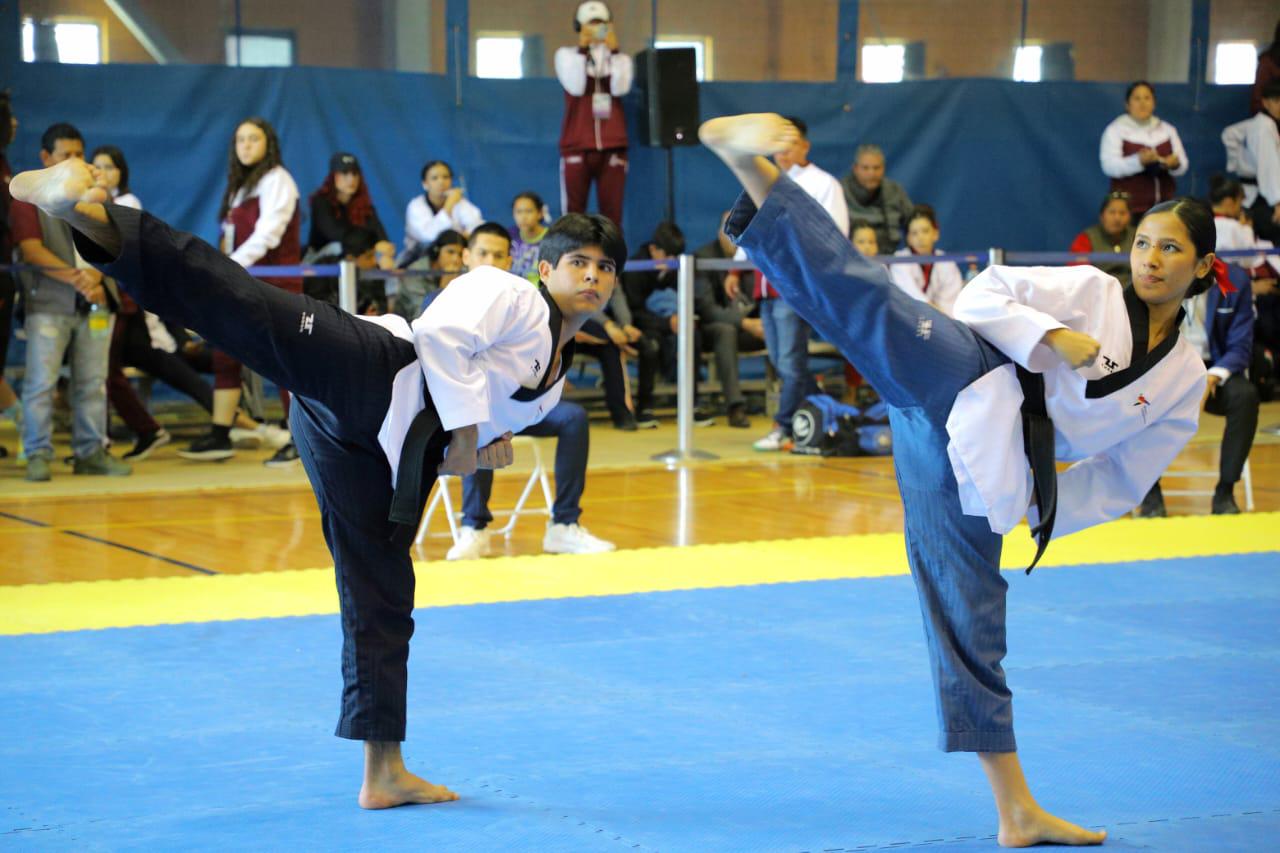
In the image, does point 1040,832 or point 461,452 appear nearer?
point 1040,832

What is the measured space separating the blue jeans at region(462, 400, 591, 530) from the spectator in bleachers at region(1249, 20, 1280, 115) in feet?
23.9

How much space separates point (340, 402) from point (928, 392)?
1062 mm

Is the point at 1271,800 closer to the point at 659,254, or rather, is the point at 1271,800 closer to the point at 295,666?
the point at 295,666

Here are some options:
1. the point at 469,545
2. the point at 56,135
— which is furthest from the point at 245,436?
the point at 469,545

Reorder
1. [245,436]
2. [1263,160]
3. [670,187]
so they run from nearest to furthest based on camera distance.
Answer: [245,436] < [670,187] < [1263,160]

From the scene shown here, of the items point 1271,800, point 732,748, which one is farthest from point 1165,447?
point 732,748

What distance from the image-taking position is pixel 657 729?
3301 mm

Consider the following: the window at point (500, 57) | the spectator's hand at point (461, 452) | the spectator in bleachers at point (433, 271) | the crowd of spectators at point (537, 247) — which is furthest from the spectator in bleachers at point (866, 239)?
the spectator's hand at point (461, 452)

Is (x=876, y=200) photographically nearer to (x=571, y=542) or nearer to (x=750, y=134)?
(x=571, y=542)

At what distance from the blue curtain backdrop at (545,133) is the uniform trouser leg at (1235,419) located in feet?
15.0

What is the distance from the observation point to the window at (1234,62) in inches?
436

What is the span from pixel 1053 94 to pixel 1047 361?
28.3ft

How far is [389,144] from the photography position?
952 cm

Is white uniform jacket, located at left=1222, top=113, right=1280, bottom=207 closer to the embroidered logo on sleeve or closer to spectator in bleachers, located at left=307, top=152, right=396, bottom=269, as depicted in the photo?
spectator in bleachers, located at left=307, top=152, right=396, bottom=269
